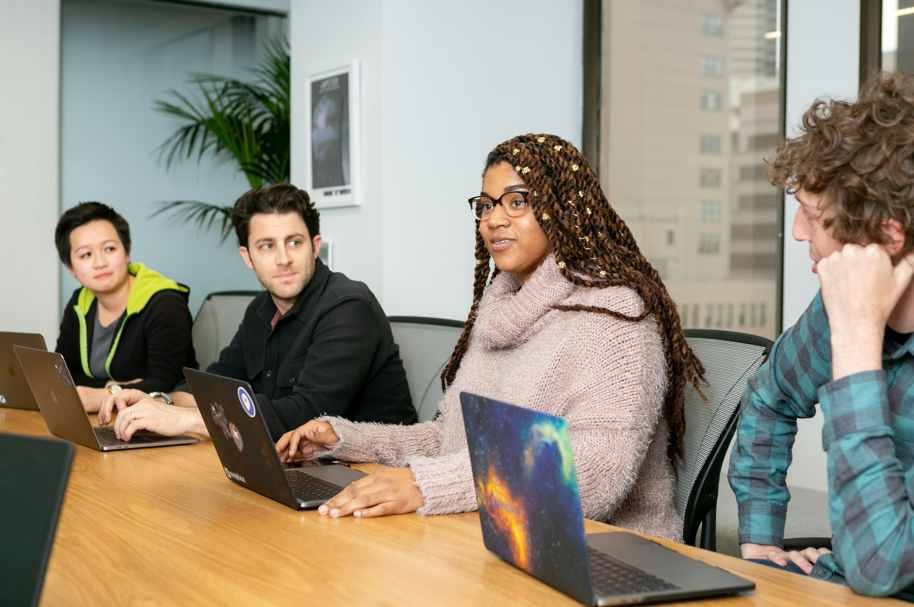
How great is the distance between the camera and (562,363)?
1.44 metres

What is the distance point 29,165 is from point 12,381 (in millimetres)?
2076

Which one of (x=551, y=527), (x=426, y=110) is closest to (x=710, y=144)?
(x=426, y=110)

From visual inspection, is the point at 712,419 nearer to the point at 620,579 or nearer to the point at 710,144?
the point at 620,579

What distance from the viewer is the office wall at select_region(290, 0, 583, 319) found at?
126 inches

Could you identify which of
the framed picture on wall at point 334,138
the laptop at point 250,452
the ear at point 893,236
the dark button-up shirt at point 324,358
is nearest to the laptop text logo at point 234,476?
the laptop at point 250,452

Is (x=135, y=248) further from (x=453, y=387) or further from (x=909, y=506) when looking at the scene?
(x=909, y=506)

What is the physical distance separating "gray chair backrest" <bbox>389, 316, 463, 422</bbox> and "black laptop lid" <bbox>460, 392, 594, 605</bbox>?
3.93 ft

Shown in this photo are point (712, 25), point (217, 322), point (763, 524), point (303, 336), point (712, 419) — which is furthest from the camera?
point (217, 322)

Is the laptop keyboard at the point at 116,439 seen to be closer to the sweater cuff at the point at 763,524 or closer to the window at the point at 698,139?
the sweater cuff at the point at 763,524

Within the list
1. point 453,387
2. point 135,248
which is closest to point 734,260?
point 453,387

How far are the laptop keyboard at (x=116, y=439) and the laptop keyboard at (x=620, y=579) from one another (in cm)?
117

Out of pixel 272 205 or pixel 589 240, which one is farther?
pixel 272 205

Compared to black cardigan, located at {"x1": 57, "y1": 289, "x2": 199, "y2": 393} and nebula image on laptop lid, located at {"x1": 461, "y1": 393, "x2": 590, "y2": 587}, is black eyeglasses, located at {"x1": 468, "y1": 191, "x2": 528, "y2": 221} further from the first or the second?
black cardigan, located at {"x1": 57, "y1": 289, "x2": 199, "y2": 393}

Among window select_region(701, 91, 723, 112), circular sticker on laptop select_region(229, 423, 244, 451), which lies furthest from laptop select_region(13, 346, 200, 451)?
window select_region(701, 91, 723, 112)
